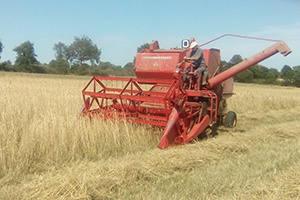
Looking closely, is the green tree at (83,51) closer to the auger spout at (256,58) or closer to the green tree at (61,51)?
the green tree at (61,51)

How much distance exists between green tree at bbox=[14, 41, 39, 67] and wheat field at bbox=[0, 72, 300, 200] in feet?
205

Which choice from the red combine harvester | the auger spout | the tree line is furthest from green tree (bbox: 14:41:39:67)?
the auger spout

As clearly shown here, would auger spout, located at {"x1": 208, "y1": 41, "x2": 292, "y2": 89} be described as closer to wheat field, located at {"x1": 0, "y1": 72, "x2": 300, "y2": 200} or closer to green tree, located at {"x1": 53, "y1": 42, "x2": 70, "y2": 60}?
wheat field, located at {"x1": 0, "y1": 72, "x2": 300, "y2": 200}

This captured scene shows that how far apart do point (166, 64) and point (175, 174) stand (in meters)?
3.67

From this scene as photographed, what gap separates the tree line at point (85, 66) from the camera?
51.3 metres

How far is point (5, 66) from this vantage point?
185 feet

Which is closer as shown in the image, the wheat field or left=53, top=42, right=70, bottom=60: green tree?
the wheat field

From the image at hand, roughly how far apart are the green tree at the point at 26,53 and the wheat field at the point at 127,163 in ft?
205

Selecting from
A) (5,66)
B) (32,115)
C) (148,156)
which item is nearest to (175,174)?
(148,156)

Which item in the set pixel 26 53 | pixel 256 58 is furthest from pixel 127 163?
pixel 26 53

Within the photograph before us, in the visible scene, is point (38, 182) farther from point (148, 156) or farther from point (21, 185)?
point (148, 156)

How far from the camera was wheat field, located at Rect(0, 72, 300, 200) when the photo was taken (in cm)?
391

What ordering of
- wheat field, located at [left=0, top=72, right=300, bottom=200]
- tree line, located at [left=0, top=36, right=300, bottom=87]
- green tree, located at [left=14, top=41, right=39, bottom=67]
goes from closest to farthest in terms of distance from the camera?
1. wheat field, located at [left=0, top=72, right=300, bottom=200]
2. tree line, located at [left=0, top=36, right=300, bottom=87]
3. green tree, located at [left=14, top=41, right=39, bottom=67]

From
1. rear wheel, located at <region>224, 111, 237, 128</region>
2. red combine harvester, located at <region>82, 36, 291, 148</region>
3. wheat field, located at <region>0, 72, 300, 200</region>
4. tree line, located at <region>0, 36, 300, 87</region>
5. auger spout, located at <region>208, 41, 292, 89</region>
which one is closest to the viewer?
wheat field, located at <region>0, 72, 300, 200</region>
